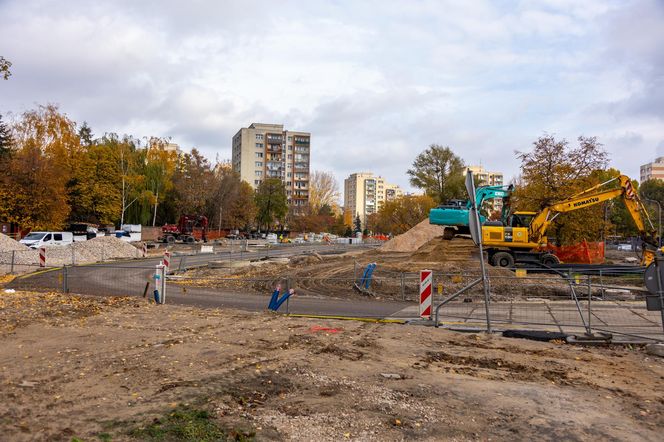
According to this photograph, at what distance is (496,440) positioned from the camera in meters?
4.62

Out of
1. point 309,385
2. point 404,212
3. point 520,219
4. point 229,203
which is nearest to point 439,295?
point 309,385

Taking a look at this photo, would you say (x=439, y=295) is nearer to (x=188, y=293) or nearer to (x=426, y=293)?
(x=426, y=293)

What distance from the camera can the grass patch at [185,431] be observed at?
4.38m

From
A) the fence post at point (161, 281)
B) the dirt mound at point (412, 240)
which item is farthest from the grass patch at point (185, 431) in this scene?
the dirt mound at point (412, 240)

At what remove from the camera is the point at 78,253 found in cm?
3266

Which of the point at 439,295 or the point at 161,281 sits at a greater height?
the point at 161,281

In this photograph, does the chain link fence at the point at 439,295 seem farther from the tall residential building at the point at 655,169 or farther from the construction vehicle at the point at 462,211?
the tall residential building at the point at 655,169

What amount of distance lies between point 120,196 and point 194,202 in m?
14.3

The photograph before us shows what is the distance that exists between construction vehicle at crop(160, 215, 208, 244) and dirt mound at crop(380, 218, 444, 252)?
26.2 metres

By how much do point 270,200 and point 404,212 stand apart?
96.9ft

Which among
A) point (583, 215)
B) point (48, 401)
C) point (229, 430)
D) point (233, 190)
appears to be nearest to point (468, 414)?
point (229, 430)

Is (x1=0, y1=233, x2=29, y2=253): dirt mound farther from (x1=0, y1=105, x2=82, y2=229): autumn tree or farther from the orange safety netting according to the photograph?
the orange safety netting

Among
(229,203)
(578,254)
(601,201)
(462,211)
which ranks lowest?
(578,254)

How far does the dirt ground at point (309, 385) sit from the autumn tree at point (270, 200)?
8417 cm
